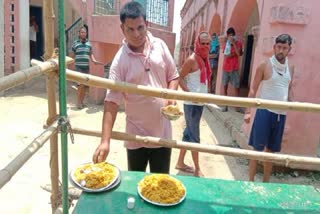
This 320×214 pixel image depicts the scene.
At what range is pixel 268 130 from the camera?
338cm

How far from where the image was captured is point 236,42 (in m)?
6.48

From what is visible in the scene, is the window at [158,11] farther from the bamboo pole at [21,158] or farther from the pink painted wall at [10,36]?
the bamboo pole at [21,158]

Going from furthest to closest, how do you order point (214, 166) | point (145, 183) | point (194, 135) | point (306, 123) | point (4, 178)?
point (214, 166) < point (306, 123) < point (194, 135) < point (145, 183) < point (4, 178)

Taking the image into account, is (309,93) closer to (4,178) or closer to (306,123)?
(306,123)

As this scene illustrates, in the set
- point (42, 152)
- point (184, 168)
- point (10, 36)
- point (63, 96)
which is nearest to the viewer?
point (63, 96)

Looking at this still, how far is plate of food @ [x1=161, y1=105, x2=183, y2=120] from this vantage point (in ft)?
6.80

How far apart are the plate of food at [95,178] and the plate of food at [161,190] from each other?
0.53ft

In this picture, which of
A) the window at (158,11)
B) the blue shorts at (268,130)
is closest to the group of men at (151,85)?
the blue shorts at (268,130)

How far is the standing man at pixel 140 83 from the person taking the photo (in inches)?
78.8

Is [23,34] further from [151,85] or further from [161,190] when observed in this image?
[161,190]

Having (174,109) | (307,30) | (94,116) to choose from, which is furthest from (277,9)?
(94,116)

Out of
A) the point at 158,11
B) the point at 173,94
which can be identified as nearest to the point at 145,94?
the point at 173,94

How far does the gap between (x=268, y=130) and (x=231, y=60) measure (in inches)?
134

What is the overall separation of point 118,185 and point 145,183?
158mm
